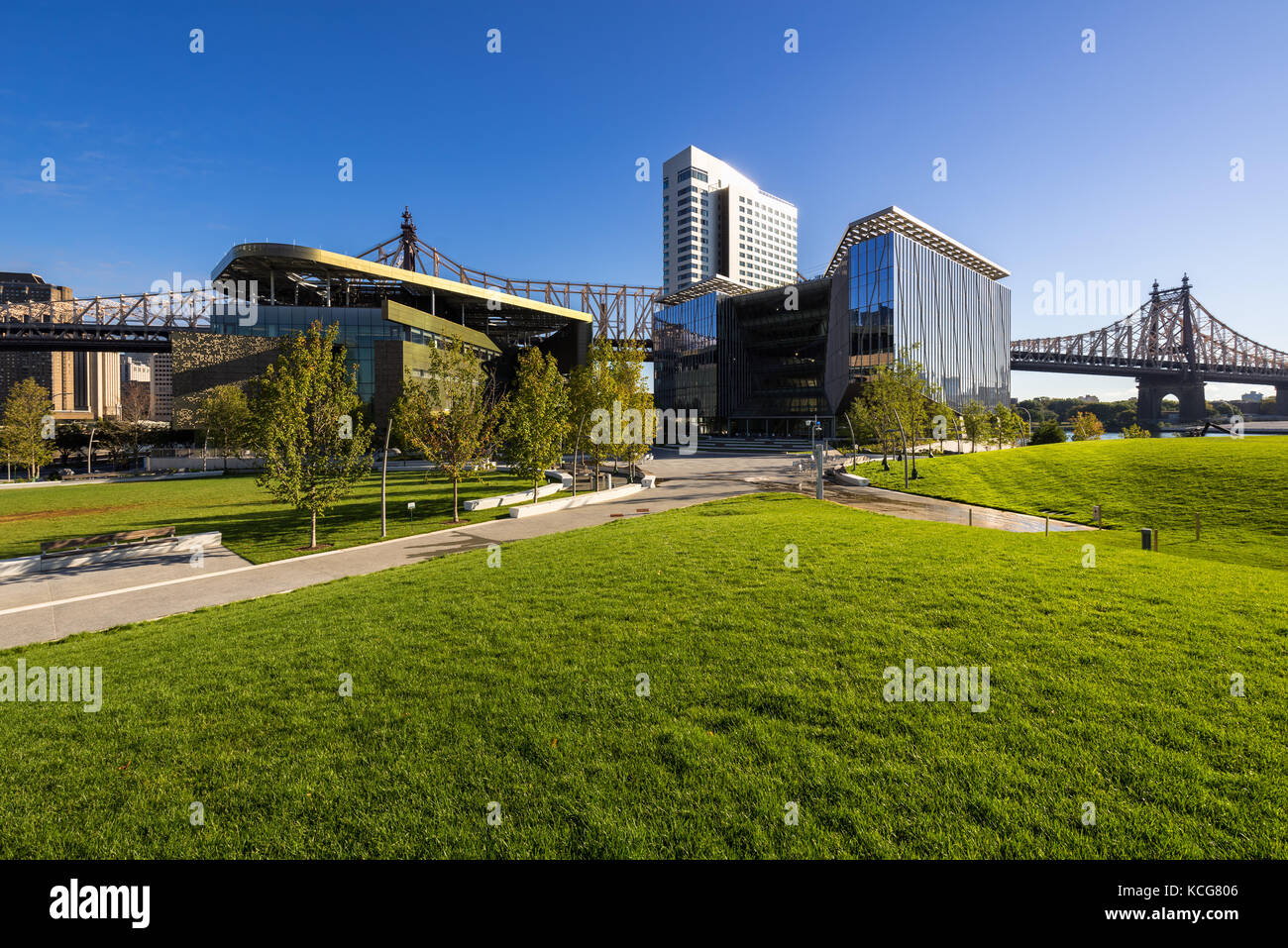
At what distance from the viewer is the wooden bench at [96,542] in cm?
1595

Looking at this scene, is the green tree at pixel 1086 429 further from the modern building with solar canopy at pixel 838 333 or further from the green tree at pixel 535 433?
the green tree at pixel 535 433

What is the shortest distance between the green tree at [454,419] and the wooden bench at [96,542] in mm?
9661

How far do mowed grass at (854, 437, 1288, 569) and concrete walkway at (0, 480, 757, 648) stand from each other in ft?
63.9

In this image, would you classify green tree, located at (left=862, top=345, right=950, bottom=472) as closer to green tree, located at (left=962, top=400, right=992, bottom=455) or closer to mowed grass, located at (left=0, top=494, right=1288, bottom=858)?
green tree, located at (left=962, top=400, right=992, bottom=455)

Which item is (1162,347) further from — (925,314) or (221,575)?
(221,575)

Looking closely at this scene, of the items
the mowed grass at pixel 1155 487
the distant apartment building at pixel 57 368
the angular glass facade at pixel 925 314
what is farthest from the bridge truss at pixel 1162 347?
the distant apartment building at pixel 57 368

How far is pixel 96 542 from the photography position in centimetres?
1672


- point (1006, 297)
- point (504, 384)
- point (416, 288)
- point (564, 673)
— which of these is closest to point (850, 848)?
point (564, 673)

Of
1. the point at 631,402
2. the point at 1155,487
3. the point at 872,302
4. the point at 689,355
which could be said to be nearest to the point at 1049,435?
the point at 872,302

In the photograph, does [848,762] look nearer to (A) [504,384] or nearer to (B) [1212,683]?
(B) [1212,683]

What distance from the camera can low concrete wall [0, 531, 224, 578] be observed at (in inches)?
603

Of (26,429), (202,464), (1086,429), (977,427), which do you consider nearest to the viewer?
(26,429)

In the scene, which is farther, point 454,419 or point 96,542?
point 454,419

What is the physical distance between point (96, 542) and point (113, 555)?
627 millimetres
